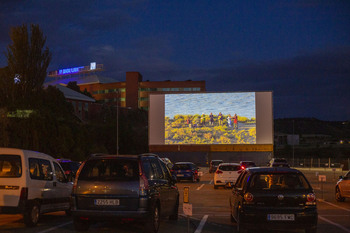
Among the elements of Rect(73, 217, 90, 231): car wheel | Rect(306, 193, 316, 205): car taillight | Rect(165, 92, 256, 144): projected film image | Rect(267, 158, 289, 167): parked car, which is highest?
Rect(165, 92, 256, 144): projected film image

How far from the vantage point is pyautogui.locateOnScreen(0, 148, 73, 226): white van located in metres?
11.7

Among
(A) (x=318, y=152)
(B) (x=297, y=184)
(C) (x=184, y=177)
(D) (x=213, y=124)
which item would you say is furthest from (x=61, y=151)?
(A) (x=318, y=152)

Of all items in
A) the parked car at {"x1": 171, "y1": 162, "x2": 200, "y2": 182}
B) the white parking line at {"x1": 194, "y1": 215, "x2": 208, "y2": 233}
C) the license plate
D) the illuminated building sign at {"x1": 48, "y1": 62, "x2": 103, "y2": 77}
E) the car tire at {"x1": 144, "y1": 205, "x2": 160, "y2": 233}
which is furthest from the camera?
the illuminated building sign at {"x1": 48, "y1": 62, "x2": 103, "y2": 77}

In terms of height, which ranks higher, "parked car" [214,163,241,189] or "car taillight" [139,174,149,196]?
"car taillight" [139,174,149,196]

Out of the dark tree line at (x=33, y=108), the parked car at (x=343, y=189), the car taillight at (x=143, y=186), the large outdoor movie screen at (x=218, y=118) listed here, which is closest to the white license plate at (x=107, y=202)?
the car taillight at (x=143, y=186)

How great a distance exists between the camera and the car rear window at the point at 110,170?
10.7m

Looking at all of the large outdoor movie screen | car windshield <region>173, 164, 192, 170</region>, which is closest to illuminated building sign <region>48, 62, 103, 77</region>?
the large outdoor movie screen

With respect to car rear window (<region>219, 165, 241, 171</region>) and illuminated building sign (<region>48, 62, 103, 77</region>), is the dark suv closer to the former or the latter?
car rear window (<region>219, 165, 241, 171</region>)

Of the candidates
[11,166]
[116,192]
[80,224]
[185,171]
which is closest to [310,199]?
[116,192]

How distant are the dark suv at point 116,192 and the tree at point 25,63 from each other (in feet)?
123

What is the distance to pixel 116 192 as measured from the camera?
10570 mm

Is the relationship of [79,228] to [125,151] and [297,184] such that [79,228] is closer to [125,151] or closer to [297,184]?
[297,184]

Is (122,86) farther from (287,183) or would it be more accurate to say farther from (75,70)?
(287,183)

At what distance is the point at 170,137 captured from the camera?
6300 cm
